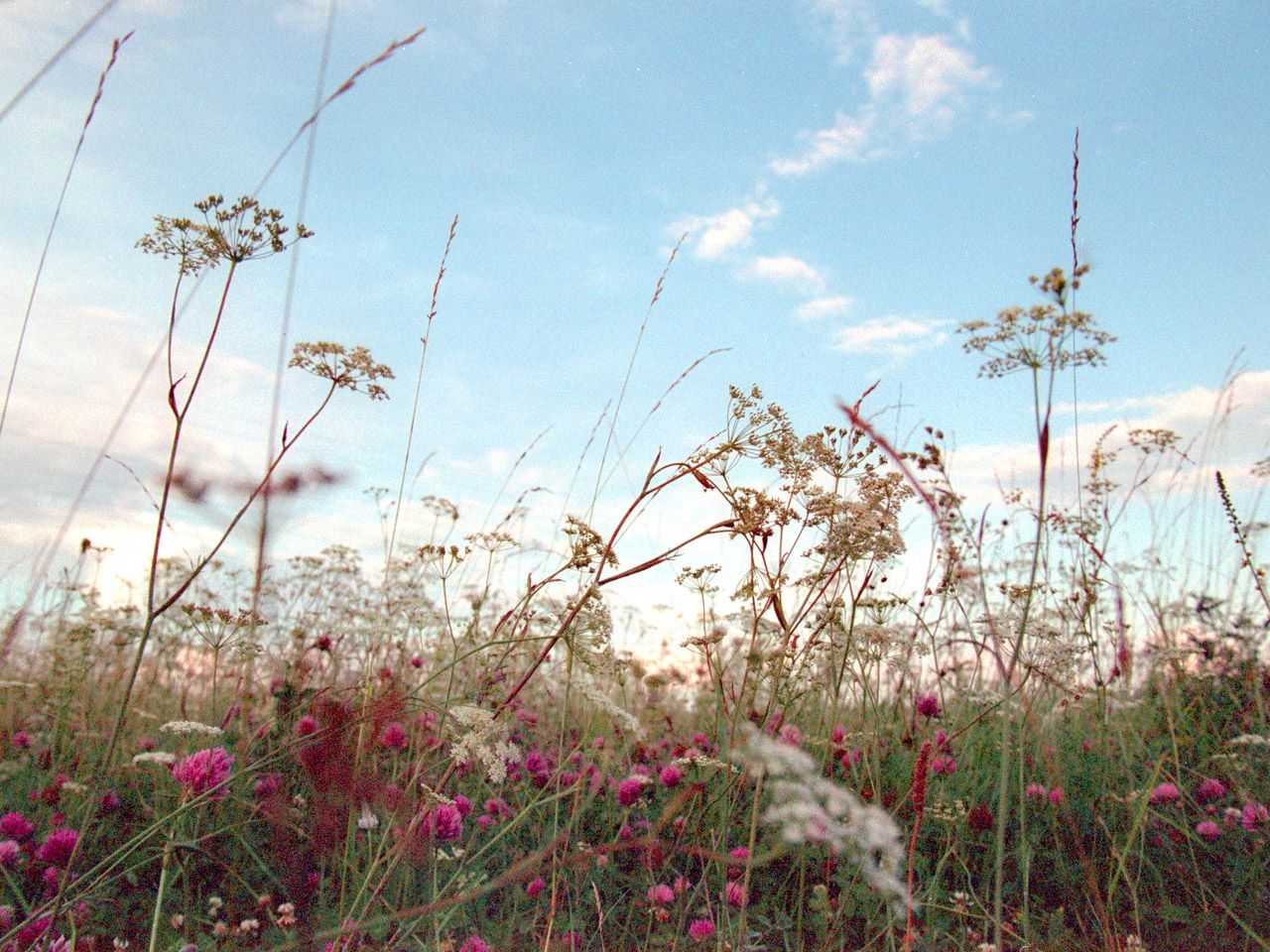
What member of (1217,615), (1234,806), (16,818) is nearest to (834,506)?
(16,818)

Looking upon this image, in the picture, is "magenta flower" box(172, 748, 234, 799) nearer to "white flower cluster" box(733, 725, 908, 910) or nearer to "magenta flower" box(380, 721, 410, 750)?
"magenta flower" box(380, 721, 410, 750)

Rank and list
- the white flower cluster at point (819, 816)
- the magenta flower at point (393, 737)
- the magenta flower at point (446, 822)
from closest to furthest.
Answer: the white flower cluster at point (819, 816) < the magenta flower at point (446, 822) < the magenta flower at point (393, 737)

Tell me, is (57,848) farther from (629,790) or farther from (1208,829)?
(1208,829)

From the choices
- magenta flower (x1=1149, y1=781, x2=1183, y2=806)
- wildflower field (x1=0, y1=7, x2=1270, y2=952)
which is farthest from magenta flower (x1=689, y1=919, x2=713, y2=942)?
magenta flower (x1=1149, y1=781, x2=1183, y2=806)

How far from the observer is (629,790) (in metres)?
3.12

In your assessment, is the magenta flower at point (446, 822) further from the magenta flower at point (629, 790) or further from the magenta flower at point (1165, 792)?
the magenta flower at point (1165, 792)

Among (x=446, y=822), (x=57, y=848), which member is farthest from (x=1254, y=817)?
(x=57, y=848)

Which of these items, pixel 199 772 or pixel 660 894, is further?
pixel 660 894

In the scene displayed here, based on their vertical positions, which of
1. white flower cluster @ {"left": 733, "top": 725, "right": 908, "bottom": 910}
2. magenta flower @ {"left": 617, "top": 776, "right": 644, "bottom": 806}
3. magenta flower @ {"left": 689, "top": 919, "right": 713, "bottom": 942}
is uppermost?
white flower cluster @ {"left": 733, "top": 725, "right": 908, "bottom": 910}

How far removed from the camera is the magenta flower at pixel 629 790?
3109mm

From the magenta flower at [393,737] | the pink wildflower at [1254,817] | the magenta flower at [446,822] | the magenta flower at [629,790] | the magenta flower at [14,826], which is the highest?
the magenta flower at [393,737]

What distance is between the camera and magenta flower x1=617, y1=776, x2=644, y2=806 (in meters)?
3.11

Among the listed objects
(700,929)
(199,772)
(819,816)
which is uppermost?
(819,816)

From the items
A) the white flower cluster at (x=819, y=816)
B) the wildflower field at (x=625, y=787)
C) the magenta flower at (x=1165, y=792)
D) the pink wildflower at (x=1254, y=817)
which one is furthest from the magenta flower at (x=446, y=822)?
the pink wildflower at (x=1254, y=817)
